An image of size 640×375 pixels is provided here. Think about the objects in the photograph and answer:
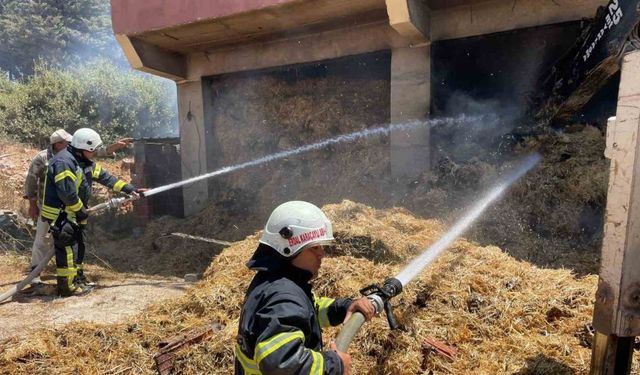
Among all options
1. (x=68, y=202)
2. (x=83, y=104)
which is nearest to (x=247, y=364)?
(x=68, y=202)

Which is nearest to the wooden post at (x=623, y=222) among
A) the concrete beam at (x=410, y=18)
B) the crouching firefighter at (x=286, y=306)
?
the crouching firefighter at (x=286, y=306)

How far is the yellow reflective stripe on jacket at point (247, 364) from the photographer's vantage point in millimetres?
1827

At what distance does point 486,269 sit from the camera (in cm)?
388

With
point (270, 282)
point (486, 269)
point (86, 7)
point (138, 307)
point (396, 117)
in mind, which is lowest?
point (138, 307)

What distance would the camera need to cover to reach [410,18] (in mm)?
6059

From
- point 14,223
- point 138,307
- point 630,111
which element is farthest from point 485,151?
point 14,223

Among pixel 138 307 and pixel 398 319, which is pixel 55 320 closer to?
pixel 138 307

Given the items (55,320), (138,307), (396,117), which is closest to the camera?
(55,320)

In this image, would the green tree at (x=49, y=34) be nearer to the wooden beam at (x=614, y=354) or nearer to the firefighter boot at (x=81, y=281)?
the firefighter boot at (x=81, y=281)

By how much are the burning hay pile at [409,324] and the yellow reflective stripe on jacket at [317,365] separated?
1.53m

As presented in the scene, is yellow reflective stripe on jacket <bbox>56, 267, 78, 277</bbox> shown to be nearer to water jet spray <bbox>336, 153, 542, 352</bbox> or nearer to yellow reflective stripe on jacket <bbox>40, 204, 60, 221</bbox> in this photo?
yellow reflective stripe on jacket <bbox>40, 204, 60, 221</bbox>

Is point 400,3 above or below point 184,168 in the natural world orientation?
above

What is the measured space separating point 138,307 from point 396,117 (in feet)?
16.6

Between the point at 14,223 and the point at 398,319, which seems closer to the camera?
the point at 398,319
